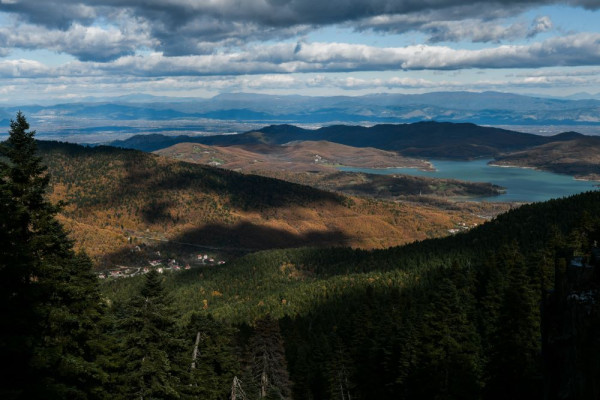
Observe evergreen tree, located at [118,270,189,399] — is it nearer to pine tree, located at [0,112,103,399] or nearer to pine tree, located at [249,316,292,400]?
pine tree, located at [0,112,103,399]

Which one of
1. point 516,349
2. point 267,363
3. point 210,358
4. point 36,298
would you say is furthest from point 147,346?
point 516,349

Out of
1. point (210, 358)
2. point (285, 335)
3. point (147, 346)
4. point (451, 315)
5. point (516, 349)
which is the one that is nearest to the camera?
point (147, 346)

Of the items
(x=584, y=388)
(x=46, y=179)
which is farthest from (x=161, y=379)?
(x=584, y=388)

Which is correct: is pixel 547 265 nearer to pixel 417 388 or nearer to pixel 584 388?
pixel 417 388

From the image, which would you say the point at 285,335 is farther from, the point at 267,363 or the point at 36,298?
the point at 36,298

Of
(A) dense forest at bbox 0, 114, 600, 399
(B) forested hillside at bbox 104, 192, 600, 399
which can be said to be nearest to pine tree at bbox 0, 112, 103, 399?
(A) dense forest at bbox 0, 114, 600, 399
